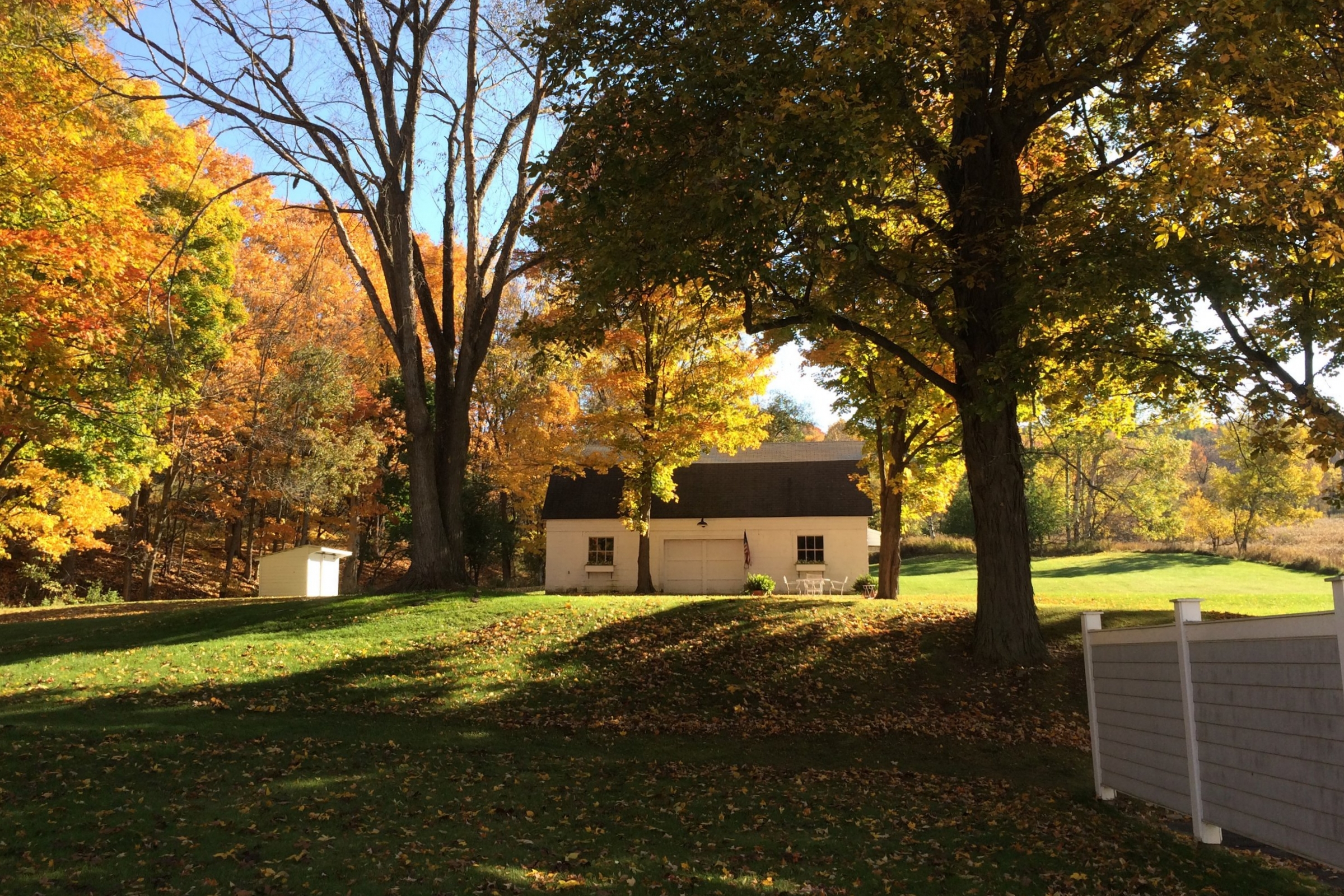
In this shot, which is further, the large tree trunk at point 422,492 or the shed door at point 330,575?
the shed door at point 330,575

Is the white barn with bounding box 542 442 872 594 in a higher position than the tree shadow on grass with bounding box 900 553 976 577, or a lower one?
higher

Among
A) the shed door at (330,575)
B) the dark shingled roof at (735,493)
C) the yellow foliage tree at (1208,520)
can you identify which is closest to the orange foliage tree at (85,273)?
the shed door at (330,575)

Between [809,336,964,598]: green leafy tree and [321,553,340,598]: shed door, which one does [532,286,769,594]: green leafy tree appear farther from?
[321,553,340,598]: shed door

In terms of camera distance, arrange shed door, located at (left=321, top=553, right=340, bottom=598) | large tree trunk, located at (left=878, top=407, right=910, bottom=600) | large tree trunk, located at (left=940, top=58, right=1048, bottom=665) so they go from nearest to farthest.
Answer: large tree trunk, located at (left=940, top=58, right=1048, bottom=665) → large tree trunk, located at (left=878, top=407, right=910, bottom=600) → shed door, located at (left=321, top=553, right=340, bottom=598)

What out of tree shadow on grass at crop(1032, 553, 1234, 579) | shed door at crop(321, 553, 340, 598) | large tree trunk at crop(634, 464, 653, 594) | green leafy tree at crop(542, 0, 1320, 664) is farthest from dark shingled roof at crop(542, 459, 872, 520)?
green leafy tree at crop(542, 0, 1320, 664)

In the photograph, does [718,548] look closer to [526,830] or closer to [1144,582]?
[1144,582]

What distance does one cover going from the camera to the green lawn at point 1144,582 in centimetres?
2222

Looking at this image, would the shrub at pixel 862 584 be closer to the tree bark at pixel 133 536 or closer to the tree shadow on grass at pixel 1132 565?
the tree shadow on grass at pixel 1132 565

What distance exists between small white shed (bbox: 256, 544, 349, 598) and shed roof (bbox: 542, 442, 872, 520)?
7.59 metres

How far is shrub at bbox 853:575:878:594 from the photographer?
27.7m

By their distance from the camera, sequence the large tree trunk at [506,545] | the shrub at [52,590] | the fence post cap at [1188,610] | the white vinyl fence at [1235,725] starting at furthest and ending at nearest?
the large tree trunk at [506,545], the shrub at [52,590], the fence post cap at [1188,610], the white vinyl fence at [1235,725]

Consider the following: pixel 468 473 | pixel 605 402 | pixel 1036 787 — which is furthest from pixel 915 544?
pixel 1036 787

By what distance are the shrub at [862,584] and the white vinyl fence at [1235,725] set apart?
19.5 metres

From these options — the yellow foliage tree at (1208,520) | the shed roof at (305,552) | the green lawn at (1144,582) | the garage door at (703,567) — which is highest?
the yellow foliage tree at (1208,520)
